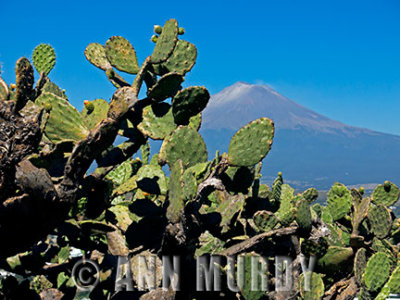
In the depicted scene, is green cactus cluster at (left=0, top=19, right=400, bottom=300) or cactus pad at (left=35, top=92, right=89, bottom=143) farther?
cactus pad at (left=35, top=92, right=89, bottom=143)

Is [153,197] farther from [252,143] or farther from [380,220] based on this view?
[380,220]

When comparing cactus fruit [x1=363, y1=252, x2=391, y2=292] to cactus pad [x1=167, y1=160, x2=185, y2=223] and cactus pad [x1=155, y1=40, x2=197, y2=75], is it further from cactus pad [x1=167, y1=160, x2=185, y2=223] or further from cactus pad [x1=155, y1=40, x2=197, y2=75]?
cactus pad [x1=155, y1=40, x2=197, y2=75]

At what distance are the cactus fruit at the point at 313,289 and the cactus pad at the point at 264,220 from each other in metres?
0.53

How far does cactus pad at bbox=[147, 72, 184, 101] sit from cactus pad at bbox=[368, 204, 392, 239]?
93.2 inches

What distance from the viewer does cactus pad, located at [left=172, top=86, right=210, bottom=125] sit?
3143 millimetres

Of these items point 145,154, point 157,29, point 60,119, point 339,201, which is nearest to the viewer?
point 60,119

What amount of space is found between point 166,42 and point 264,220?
1505 millimetres

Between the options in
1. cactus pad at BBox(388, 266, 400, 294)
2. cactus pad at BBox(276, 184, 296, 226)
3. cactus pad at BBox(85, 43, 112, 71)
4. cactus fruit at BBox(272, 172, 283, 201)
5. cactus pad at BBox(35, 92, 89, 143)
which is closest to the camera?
cactus pad at BBox(35, 92, 89, 143)

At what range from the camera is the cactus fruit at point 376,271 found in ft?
12.3

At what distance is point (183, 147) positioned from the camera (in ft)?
10.3

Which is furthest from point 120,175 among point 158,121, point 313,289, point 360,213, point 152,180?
point 360,213

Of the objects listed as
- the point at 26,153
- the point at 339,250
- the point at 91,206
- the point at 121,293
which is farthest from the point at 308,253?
the point at 26,153

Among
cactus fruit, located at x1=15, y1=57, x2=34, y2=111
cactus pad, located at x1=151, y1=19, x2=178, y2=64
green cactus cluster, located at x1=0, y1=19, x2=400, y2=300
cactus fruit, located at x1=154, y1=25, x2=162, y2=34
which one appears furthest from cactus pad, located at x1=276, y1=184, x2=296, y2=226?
cactus fruit, located at x1=15, y1=57, x2=34, y2=111

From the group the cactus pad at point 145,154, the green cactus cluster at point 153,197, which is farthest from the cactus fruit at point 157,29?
the cactus pad at point 145,154
